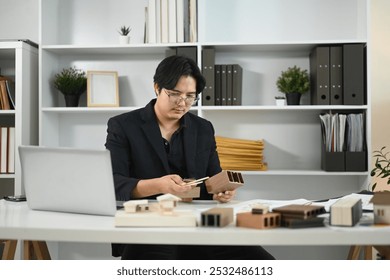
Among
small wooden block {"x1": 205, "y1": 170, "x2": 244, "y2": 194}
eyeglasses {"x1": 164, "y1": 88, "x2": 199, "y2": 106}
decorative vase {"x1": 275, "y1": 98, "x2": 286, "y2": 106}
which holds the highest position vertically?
decorative vase {"x1": 275, "y1": 98, "x2": 286, "y2": 106}

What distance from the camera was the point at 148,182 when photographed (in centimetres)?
208

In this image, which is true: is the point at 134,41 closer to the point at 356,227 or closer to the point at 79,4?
the point at 79,4

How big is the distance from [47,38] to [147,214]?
7.40 feet

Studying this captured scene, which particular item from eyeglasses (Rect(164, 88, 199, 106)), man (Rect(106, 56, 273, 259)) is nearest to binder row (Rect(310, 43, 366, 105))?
man (Rect(106, 56, 273, 259))

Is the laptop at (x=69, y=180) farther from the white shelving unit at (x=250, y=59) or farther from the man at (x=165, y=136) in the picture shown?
the white shelving unit at (x=250, y=59)

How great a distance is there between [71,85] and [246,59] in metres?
1.11

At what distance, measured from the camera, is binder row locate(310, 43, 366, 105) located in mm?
3215

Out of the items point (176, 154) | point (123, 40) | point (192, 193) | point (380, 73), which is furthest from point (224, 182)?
point (380, 73)

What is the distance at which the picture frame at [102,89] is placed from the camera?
A: 3.48m

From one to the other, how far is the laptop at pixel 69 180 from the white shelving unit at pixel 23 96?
62.7 inches

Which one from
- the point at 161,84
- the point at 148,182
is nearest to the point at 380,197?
the point at 148,182

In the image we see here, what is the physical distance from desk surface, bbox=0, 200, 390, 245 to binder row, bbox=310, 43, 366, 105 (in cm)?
183

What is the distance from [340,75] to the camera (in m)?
3.24

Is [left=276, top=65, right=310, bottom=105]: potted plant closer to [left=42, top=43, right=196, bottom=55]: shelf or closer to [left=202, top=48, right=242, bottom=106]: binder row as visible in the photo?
[left=202, top=48, right=242, bottom=106]: binder row
